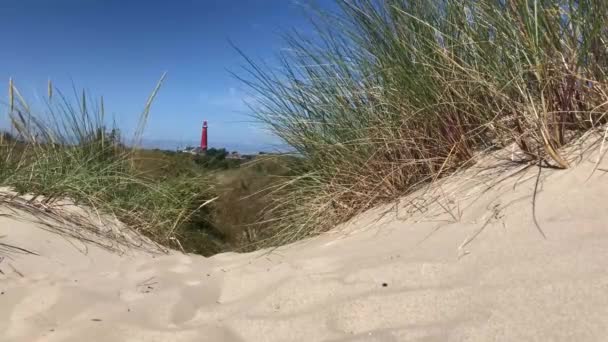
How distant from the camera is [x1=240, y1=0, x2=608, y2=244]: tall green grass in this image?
2.04 meters

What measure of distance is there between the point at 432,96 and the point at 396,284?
1.34 metres

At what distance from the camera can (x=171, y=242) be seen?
366 centimetres

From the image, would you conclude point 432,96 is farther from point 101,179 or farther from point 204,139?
point 204,139

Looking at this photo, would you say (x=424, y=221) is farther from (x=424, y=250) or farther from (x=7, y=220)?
(x=7, y=220)

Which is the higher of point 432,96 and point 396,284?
point 432,96

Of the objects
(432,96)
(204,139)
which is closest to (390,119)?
(432,96)

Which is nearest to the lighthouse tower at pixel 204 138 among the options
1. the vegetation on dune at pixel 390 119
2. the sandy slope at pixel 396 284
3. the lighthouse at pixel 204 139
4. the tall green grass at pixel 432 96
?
the lighthouse at pixel 204 139

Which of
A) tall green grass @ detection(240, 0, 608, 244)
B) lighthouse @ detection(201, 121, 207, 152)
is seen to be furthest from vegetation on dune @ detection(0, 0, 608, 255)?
lighthouse @ detection(201, 121, 207, 152)

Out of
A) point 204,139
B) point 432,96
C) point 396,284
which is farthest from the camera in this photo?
point 204,139

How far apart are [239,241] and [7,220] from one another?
2328 mm

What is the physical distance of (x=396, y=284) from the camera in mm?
1585

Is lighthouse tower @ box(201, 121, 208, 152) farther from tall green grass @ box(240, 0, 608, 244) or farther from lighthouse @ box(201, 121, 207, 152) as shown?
tall green grass @ box(240, 0, 608, 244)

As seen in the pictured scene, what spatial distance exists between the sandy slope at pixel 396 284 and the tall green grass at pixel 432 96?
0.28 m

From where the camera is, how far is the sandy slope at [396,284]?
1.30 m
